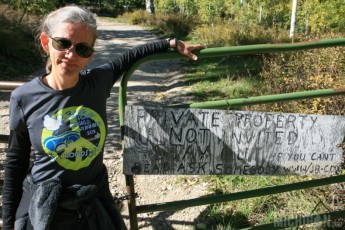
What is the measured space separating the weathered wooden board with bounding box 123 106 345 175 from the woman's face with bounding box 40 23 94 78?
372 millimetres

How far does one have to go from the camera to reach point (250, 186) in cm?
340

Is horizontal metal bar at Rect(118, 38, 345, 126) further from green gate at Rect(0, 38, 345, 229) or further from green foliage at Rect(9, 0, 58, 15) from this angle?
green foliage at Rect(9, 0, 58, 15)

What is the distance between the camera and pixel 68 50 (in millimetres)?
1464

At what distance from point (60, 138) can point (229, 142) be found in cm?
92

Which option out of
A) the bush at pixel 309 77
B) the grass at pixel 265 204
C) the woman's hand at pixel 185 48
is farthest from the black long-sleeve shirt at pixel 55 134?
the bush at pixel 309 77

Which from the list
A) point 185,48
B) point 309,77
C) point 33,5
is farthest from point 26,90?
point 33,5

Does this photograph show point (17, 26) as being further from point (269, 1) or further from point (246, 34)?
point (269, 1)

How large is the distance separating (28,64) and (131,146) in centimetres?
791

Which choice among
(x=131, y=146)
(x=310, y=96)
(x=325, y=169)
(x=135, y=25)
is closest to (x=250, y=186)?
(x=325, y=169)

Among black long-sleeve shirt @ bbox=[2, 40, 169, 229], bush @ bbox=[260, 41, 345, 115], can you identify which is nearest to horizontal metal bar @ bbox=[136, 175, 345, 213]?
black long-sleeve shirt @ bbox=[2, 40, 169, 229]

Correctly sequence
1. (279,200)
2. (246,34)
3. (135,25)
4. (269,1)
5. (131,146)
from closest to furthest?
(131,146)
(279,200)
(246,34)
(135,25)
(269,1)

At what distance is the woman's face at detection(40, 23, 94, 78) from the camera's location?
57.6 inches

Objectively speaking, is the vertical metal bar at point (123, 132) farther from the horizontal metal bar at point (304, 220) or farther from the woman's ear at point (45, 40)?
the horizontal metal bar at point (304, 220)

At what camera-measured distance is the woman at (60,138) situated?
146cm
